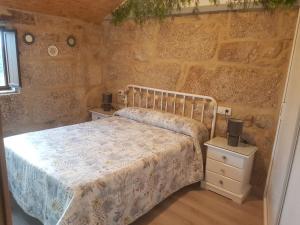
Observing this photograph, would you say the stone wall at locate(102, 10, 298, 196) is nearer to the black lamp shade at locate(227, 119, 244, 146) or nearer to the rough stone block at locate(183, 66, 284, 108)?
the rough stone block at locate(183, 66, 284, 108)

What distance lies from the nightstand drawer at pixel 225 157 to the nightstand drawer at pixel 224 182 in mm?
181

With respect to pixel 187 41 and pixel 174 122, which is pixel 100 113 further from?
pixel 187 41

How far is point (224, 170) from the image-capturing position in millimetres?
A: 2371

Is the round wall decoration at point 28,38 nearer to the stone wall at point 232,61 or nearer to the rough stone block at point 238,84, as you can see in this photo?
the stone wall at point 232,61

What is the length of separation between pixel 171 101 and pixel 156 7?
1.25 m

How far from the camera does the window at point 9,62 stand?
9.26 ft

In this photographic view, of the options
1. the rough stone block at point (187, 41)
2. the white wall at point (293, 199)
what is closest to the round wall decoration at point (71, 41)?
the rough stone block at point (187, 41)

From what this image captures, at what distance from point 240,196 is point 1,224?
7.28 feet

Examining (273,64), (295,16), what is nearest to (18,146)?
(273,64)

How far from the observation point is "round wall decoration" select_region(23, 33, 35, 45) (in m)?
2.88

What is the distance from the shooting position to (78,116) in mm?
3715

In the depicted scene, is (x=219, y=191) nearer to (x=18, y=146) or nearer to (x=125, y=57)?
(x=18, y=146)

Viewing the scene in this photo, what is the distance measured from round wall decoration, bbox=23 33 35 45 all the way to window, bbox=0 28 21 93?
0.39 feet

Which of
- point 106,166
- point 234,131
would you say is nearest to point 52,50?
point 106,166
